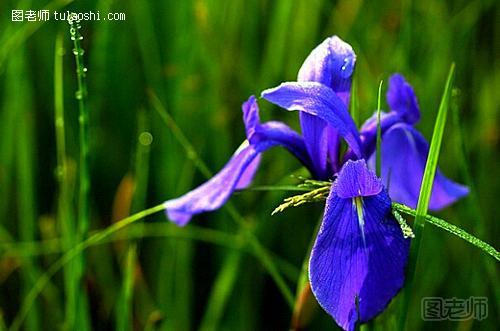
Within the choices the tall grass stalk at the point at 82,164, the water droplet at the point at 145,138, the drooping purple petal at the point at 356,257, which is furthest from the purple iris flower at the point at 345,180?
the water droplet at the point at 145,138

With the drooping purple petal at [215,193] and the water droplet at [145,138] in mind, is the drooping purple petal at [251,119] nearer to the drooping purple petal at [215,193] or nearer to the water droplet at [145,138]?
the drooping purple petal at [215,193]

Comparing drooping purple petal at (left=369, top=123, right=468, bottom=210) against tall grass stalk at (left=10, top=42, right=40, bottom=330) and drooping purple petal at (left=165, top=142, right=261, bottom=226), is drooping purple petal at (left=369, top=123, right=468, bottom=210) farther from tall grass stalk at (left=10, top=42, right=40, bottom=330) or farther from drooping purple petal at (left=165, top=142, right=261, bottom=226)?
tall grass stalk at (left=10, top=42, right=40, bottom=330)

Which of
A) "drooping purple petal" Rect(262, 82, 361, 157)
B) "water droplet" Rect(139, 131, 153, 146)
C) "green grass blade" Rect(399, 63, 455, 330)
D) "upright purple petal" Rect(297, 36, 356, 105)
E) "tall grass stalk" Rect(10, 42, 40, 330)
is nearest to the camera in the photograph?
"green grass blade" Rect(399, 63, 455, 330)

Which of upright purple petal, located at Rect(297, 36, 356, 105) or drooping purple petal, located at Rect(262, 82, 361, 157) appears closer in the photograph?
drooping purple petal, located at Rect(262, 82, 361, 157)

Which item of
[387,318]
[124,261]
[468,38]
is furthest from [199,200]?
[468,38]

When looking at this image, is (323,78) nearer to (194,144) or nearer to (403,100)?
(403,100)

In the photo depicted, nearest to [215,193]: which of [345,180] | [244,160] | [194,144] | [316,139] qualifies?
[244,160]

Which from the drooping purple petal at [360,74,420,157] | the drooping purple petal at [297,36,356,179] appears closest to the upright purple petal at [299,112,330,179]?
the drooping purple petal at [297,36,356,179]
